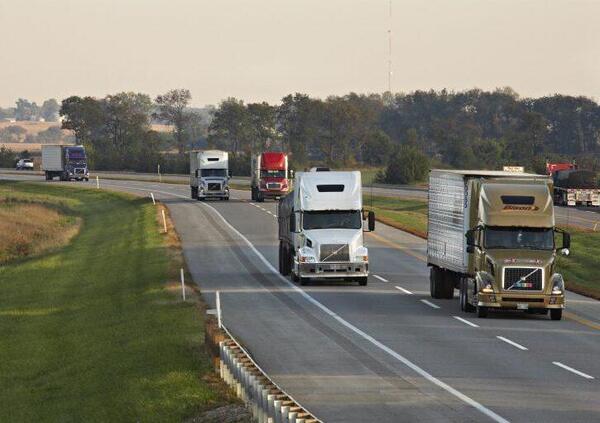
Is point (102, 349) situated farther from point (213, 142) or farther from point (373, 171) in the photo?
point (213, 142)

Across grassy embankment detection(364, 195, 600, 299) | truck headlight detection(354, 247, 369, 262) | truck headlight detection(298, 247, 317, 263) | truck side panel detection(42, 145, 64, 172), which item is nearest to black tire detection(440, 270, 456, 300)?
truck headlight detection(354, 247, 369, 262)

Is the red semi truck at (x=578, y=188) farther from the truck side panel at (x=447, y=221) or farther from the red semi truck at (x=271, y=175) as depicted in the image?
the truck side panel at (x=447, y=221)

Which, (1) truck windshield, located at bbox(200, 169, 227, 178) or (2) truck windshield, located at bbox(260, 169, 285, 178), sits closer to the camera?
(2) truck windshield, located at bbox(260, 169, 285, 178)

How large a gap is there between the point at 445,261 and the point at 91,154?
14465 cm

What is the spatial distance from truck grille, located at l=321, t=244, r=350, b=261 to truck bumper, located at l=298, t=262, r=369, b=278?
23cm

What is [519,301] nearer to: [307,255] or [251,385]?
[307,255]

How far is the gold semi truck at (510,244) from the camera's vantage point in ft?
111

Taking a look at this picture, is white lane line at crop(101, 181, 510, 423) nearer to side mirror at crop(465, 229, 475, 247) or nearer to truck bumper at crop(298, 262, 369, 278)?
truck bumper at crop(298, 262, 369, 278)

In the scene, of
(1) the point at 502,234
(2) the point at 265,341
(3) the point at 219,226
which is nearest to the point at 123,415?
(2) the point at 265,341

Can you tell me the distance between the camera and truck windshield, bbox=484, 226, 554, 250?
34.3 meters

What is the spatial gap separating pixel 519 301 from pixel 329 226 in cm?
1065

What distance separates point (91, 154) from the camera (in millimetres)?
178625

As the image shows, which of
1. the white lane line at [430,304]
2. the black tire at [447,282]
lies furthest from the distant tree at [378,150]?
the white lane line at [430,304]

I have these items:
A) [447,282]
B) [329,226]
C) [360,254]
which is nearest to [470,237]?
[447,282]
